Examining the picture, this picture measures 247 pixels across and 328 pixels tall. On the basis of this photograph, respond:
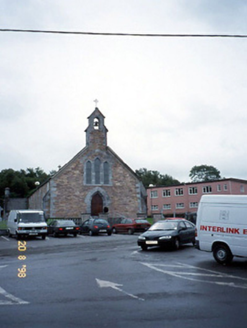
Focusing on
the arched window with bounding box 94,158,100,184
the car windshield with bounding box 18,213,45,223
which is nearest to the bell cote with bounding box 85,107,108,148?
the arched window with bounding box 94,158,100,184

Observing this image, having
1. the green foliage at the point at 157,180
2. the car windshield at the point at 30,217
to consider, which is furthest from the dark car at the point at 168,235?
the green foliage at the point at 157,180

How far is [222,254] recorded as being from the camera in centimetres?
1168

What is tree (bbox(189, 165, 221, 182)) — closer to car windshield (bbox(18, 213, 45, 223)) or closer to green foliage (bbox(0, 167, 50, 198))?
green foliage (bbox(0, 167, 50, 198))

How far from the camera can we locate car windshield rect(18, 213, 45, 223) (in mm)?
24220

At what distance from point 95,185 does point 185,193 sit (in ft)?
92.6

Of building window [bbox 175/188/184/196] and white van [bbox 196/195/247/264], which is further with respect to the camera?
building window [bbox 175/188/184/196]

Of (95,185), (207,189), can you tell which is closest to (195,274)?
(95,185)

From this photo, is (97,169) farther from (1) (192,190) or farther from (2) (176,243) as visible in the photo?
(1) (192,190)

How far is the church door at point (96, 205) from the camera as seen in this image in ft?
132

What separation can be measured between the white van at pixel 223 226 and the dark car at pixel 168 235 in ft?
11.8

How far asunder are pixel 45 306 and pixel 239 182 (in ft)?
191

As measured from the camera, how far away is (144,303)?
6.62 m

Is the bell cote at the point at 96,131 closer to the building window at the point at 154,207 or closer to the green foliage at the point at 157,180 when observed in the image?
the building window at the point at 154,207

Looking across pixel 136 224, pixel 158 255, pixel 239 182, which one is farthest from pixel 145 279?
pixel 239 182
